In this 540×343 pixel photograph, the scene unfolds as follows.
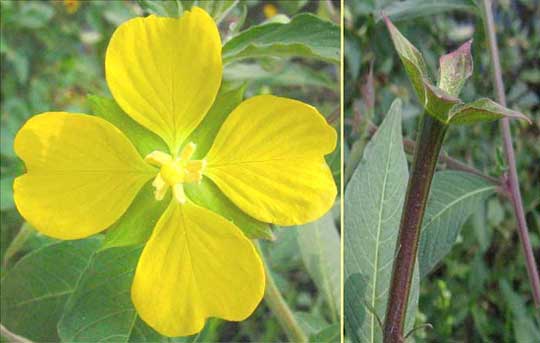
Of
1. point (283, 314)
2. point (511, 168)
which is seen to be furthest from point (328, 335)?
point (511, 168)

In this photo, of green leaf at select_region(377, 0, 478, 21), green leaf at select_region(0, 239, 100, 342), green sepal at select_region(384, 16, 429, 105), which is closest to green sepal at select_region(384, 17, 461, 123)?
green sepal at select_region(384, 16, 429, 105)

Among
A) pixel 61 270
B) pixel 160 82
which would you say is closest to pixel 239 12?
pixel 160 82

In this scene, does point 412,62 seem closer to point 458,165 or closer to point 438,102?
point 438,102

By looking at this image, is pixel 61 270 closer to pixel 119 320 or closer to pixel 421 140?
pixel 119 320

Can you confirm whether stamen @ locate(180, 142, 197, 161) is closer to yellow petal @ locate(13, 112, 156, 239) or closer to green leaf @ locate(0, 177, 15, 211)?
yellow petal @ locate(13, 112, 156, 239)

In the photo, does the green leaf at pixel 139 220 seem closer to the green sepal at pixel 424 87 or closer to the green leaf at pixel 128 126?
the green leaf at pixel 128 126

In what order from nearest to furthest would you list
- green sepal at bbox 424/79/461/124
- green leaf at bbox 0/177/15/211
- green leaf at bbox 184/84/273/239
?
green sepal at bbox 424/79/461/124 < green leaf at bbox 184/84/273/239 < green leaf at bbox 0/177/15/211

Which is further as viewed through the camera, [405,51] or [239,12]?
[239,12]
